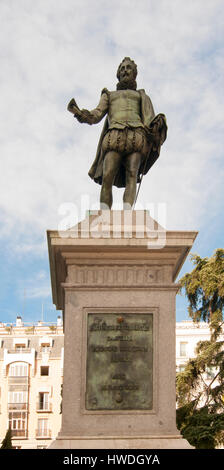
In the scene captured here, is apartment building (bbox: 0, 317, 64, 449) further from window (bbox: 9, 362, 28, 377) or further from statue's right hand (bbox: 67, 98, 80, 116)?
statue's right hand (bbox: 67, 98, 80, 116)

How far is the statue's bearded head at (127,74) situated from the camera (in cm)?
1013

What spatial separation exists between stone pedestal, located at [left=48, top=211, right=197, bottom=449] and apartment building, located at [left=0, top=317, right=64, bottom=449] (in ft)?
176

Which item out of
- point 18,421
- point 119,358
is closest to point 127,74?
point 119,358

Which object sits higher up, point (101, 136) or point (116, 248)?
point (101, 136)

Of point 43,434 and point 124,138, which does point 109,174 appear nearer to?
point 124,138

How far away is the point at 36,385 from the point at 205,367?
43.8 m

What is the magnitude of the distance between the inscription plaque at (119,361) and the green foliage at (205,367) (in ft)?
27.0

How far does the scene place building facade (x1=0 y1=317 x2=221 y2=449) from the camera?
61.6 meters

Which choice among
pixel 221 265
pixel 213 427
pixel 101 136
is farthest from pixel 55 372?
pixel 101 136

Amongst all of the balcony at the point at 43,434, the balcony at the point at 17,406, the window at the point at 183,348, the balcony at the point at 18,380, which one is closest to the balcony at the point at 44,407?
the balcony at the point at 17,406

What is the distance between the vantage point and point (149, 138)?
31.8 ft

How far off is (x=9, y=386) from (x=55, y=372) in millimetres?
4607
